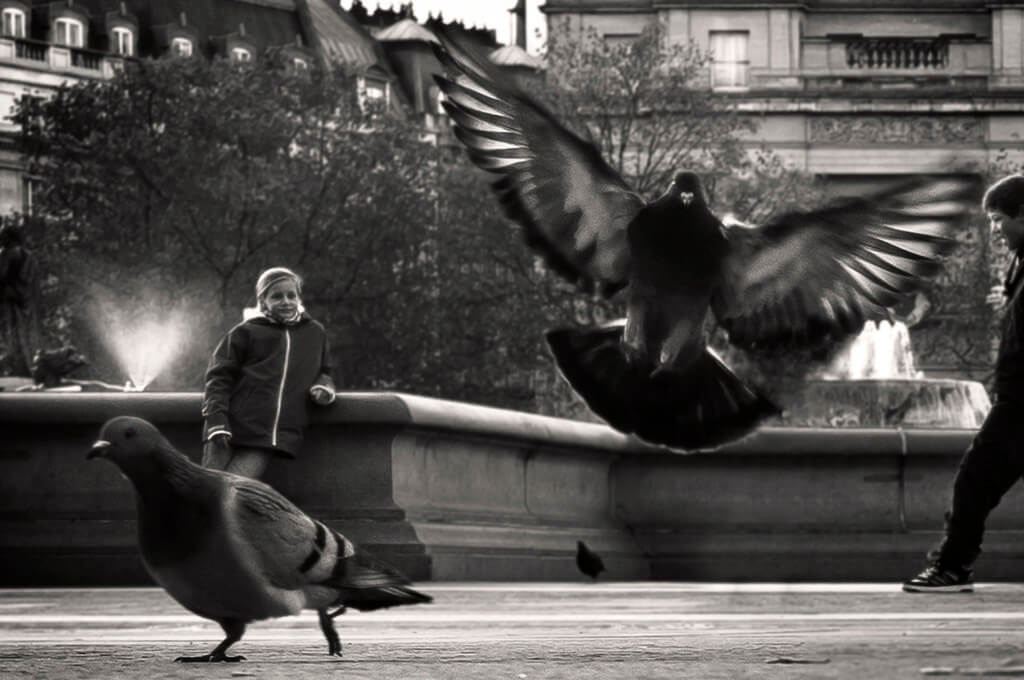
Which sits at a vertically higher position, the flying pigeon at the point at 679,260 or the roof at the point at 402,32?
the roof at the point at 402,32

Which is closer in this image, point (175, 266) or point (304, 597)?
point (304, 597)

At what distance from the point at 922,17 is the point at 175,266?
3254 centimetres

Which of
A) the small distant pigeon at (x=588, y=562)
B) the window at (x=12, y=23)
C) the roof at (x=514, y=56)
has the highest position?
the window at (x=12, y=23)

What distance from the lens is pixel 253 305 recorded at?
161ft

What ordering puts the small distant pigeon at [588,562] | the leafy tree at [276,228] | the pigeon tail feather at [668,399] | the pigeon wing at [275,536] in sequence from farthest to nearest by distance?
the leafy tree at [276,228] → the small distant pigeon at [588,562] → the pigeon tail feather at [668,399] → the pigeon wing at [275,536]

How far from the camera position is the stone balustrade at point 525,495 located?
13.3m

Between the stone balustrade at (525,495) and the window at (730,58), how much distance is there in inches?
2091

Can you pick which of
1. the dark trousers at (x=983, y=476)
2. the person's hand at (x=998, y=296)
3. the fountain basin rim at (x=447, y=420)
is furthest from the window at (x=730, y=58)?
the dark trousers at (x=983, y=476)

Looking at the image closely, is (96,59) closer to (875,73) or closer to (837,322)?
(875,73)

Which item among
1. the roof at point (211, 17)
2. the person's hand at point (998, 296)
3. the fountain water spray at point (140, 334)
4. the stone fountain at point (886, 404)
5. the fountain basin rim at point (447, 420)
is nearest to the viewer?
the person's hand at point (998, 296)

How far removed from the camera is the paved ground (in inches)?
179

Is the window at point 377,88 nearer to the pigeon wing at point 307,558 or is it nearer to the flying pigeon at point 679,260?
the flying pigeon at point 679,260

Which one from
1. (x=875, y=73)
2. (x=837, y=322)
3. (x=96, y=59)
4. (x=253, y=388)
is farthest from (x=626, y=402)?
(x=96, y=59)

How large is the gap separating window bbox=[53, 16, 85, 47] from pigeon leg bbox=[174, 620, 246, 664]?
229 feet
